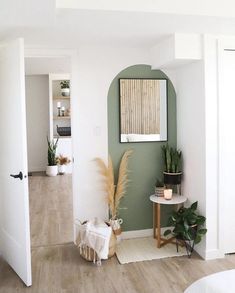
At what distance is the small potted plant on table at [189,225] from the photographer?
3168 millimetres

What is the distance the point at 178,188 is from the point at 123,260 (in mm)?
1070

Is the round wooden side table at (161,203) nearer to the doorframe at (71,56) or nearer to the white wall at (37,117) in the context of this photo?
the doorframe at (71,56)

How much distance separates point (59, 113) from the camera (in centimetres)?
801

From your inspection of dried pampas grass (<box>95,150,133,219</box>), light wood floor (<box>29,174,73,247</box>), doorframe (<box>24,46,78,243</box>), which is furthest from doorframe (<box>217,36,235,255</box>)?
light wood floor (<box>29,174,73,247</box>)

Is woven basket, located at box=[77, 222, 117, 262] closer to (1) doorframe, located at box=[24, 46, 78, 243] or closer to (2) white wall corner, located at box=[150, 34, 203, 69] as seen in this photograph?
(1) doorframe, located at box=[24, 46, 78, 243]

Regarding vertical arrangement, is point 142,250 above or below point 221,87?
below

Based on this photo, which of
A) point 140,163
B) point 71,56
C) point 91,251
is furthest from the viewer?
point 140,163

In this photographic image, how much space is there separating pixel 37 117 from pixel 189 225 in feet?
18.2

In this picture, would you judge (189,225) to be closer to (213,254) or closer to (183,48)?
(213,254)

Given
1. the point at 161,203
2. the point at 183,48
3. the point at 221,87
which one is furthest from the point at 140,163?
the point at 183,48

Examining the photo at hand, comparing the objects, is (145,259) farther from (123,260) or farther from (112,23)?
(112,23)

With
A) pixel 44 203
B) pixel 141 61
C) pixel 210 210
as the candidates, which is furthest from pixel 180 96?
pixel 44 203

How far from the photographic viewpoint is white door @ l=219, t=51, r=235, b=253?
3188 millimetres

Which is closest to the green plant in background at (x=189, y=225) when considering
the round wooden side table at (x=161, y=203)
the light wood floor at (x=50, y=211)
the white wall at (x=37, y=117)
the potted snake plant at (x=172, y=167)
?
the round wooden side table at (x=161, y=203)
